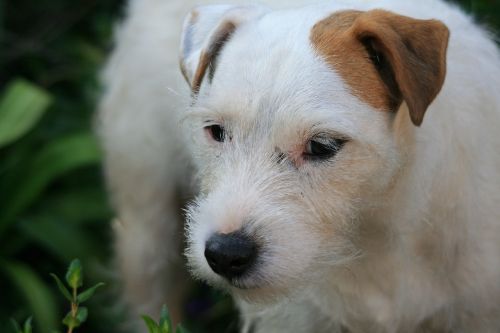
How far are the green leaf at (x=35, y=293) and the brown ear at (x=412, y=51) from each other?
2.61m

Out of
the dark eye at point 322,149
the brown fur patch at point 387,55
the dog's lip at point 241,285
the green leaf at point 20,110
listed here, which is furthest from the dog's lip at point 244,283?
the green leaf at point 20,110

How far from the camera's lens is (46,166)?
5398mm

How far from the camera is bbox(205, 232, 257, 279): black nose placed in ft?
9.32

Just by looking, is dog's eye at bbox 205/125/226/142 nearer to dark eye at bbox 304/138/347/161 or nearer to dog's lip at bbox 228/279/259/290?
dark eye at bbox 304/138/347/161

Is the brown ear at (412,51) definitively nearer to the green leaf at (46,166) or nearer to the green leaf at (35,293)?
the green leaf at (35,293)

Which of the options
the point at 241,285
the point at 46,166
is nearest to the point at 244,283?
the point at 241,285

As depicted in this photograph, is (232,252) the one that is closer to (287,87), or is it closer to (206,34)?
(287,87)

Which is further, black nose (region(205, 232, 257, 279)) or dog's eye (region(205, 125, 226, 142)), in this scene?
dog's eye (region(205, 125, 226, 142))

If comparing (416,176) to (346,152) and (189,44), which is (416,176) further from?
(189,44)

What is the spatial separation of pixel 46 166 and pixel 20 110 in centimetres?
36

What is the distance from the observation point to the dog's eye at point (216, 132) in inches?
124

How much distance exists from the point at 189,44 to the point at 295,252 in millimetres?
1037

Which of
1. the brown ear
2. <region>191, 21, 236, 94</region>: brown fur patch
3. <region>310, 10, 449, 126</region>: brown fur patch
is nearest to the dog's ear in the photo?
<region>191, 21, 236, 94</region>: brown fur patch

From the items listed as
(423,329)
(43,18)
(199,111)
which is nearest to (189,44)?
(199,111)
